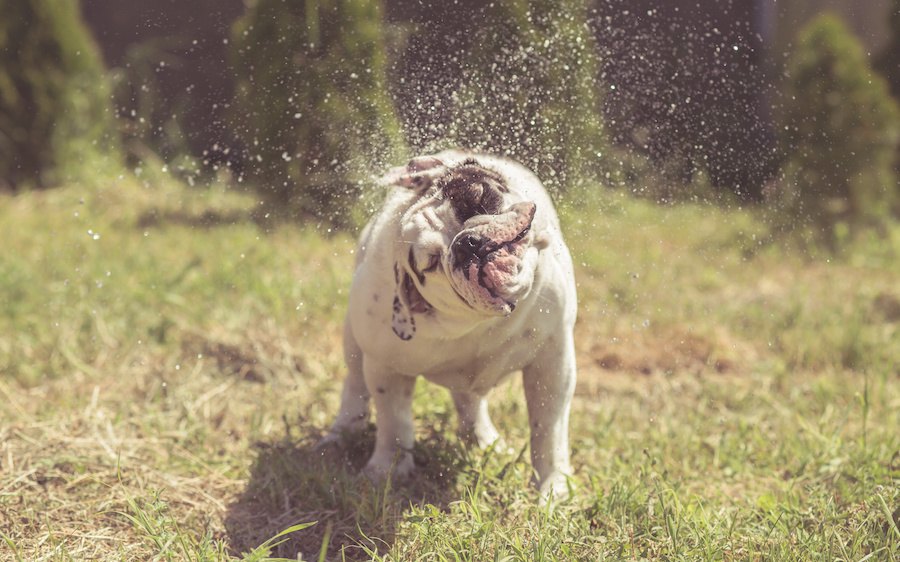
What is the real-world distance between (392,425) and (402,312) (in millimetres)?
787

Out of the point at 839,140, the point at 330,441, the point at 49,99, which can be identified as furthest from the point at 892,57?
the point at 49,99

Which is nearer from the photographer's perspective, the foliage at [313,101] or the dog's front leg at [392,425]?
the dog's front leg at [392,425]

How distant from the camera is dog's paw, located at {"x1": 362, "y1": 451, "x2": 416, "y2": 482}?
2.98 metres

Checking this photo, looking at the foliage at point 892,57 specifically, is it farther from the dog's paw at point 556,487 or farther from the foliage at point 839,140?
the dog's paw at point 556,487

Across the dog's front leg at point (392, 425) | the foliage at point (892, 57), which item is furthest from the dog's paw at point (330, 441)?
the foliage at point (892, 57)

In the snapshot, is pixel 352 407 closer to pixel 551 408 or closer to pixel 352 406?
pixel 352 406

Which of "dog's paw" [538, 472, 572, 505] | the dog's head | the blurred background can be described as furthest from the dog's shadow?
the blurred background

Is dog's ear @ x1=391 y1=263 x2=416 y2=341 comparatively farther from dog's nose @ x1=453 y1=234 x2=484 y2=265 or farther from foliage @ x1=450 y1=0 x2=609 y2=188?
foliage @ x1=450 y1=0 x2=609 y2=188

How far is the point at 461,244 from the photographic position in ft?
6.43

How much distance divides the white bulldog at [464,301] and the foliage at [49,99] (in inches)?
258

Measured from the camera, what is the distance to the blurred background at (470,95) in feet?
10.6

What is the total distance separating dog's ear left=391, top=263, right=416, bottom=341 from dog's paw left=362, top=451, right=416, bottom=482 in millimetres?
792

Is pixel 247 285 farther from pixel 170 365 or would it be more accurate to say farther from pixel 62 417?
pixel 62 417

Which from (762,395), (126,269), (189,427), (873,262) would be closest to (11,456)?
(189,427)
